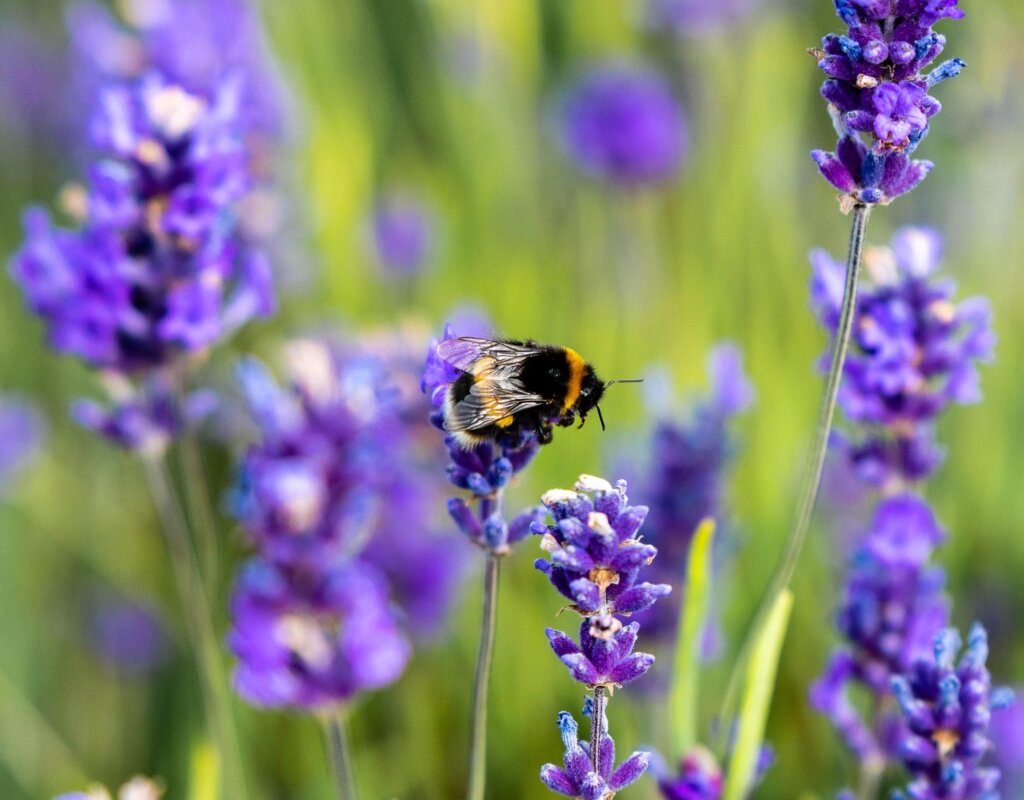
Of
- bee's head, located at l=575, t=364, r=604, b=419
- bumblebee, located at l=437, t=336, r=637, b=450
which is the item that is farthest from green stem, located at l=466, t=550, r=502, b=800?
bee's head, located at l=575, t=364, r=604, b=419

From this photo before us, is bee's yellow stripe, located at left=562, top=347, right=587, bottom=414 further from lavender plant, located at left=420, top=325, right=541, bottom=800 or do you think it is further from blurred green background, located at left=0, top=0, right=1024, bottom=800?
blurred green background, located at left=0, top=0, right=1024, bottom=800

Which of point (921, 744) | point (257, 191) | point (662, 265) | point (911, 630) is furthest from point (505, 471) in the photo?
point (662, 265)

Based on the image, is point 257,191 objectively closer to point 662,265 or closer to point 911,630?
point 662,265

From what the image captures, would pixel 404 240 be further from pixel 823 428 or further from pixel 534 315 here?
pixel 823 428

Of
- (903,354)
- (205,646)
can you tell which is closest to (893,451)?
(903,354)

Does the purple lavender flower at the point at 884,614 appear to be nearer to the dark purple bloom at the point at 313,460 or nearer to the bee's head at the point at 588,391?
the bee's head at the point at 588,391

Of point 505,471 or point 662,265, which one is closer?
point 505,471

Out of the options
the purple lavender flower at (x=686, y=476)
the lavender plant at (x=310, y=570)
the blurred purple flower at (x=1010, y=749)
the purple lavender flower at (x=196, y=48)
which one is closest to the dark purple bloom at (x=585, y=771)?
the lavender plant at (x=310, y=570)
